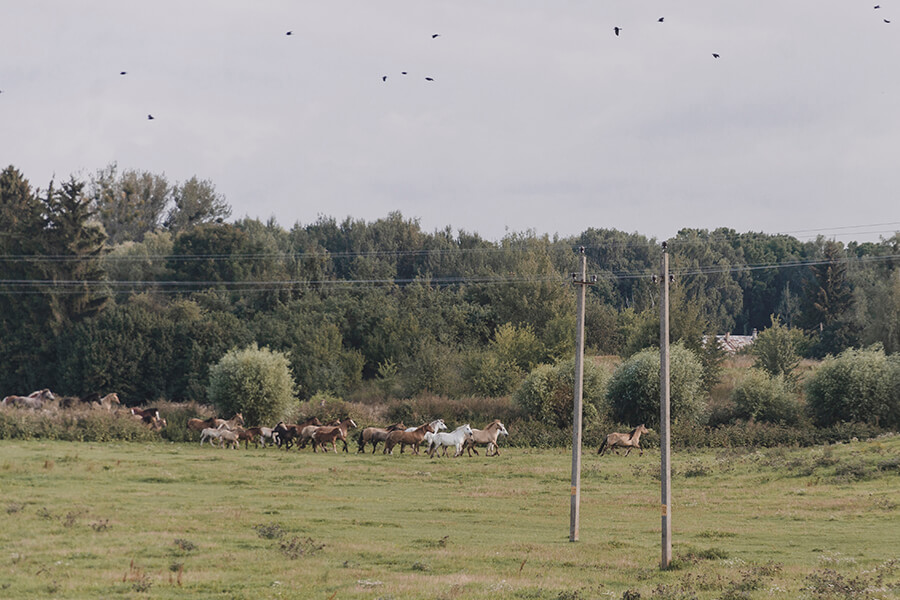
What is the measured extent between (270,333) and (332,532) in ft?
Answer: 180

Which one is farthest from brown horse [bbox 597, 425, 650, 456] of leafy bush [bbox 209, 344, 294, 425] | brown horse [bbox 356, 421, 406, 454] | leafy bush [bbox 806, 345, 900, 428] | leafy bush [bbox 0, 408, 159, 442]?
leafy bush [bbox 0, 408, 159, 442]

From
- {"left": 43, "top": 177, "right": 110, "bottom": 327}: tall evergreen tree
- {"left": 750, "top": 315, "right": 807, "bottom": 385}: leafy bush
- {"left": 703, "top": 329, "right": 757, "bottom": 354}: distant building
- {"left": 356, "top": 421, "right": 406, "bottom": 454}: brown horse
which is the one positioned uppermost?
{"left": 43, "top": 177, "right": 110, "bottom": 327}: tall evergreen tree

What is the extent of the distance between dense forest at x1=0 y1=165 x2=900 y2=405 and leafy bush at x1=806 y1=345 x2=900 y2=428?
11701 mm

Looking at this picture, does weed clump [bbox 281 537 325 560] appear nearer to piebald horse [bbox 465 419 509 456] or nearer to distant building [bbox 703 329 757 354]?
piebald horse [bbox 465 419 509 456]

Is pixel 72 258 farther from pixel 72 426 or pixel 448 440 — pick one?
pixel 448 440

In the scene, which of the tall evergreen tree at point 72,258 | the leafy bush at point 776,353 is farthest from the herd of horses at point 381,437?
the tall evergreen tree at point 72,258

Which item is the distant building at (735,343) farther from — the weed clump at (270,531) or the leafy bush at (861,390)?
the weed clump at (270,531)

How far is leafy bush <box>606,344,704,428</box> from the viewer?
51812 millimetres

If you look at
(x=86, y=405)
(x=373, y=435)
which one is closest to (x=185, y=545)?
(x=373, y=435)

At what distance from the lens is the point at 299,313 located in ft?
261

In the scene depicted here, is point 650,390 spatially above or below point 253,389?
above

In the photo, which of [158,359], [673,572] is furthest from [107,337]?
[673,572]

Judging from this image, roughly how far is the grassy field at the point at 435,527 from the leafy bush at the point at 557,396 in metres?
12.6

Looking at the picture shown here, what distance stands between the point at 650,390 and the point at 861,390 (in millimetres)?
11309
